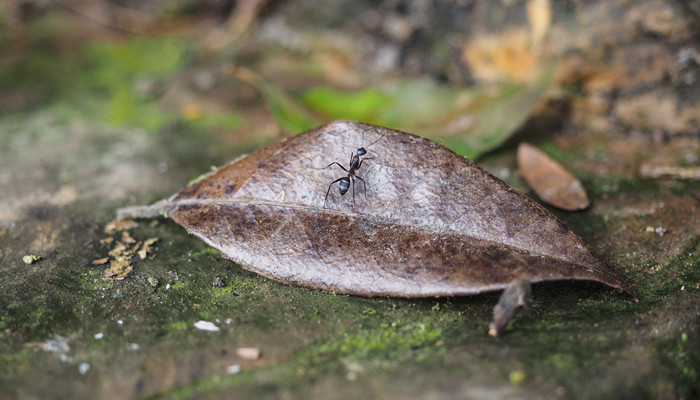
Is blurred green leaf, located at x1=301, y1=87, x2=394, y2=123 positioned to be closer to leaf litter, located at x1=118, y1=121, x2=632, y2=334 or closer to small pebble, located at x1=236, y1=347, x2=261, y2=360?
leaf litter, located at x1=118, y1=121, x2=632, y2=334

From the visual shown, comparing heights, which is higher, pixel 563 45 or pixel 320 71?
pixel 563 45

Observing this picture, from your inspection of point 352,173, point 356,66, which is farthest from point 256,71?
point 352,173

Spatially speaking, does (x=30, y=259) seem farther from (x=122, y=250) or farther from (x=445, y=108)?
(x=445, y=108)

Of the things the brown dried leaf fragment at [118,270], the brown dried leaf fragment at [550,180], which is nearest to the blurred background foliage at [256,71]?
the brown dried leaf fragment at [550,180]

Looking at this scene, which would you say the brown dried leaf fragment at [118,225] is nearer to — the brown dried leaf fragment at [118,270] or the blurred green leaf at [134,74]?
the brown dried leaf fragment at [118,270]

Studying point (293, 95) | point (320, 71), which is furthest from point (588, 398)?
point (320, 71)

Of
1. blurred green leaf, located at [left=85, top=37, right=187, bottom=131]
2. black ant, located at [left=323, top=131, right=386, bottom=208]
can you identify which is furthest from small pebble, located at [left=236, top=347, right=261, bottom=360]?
blurred green leaf, located at [left=85, top=37, right=187, bottom=131]

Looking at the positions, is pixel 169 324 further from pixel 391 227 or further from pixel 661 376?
pixel 661 376
